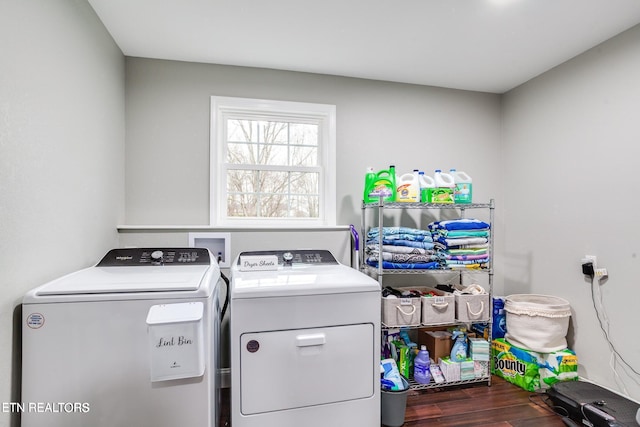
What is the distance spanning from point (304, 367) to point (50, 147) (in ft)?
4.88

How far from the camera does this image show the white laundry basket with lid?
2.22 metres

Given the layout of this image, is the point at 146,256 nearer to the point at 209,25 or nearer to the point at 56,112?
the point at 56,112

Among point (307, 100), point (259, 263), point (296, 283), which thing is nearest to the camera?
point (296, 283)

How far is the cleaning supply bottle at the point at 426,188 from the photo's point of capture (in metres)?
2.36

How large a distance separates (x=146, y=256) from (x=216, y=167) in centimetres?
88

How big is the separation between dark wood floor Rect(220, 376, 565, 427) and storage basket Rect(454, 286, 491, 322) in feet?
1.59

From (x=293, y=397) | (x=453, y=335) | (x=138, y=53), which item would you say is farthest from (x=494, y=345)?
(x=138, y=53)

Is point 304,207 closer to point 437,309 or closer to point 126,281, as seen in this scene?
point 437,309

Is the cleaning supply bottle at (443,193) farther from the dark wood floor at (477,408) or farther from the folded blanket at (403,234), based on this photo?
the dark wood floor at (477,408)

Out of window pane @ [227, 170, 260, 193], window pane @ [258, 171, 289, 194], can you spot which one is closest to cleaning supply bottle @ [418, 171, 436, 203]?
window pane @ [258, 171, 289, 194]

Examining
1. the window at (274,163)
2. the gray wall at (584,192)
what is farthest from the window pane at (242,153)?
the gray wall at (584,192)

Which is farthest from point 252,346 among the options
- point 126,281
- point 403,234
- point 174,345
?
point 403,234

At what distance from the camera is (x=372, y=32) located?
78.7 inches

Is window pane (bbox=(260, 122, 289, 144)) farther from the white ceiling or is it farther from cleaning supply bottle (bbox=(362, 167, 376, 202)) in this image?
cleaning supply bottle (bbox=(362, 167, 376, 202))
